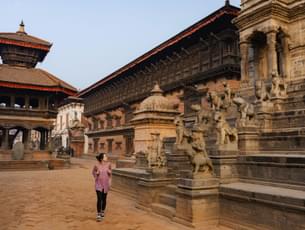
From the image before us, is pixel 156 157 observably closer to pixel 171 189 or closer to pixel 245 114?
pixel 171 189

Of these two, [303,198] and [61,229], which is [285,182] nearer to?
[303,198]

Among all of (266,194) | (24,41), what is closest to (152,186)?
(266,194)

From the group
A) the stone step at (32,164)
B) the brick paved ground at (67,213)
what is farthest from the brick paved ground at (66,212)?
the stone step at (32,164)

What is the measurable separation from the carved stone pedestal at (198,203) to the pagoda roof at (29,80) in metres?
23.7

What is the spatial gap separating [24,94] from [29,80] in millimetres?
1392

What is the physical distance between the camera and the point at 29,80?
94.4 ft

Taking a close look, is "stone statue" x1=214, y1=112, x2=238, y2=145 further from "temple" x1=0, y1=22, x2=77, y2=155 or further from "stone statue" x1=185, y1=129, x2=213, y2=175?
"temple" x1=0, y1=22, x2=77, y2=155

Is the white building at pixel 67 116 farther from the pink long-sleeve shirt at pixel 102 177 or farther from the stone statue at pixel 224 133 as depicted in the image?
the stone statue at pixel 224 133

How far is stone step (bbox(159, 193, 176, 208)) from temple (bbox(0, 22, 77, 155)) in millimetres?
21851

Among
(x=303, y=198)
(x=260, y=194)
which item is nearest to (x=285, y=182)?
(x=260, y=194)

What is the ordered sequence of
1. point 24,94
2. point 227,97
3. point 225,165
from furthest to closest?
point 24,94
point 227,97
point 225,165

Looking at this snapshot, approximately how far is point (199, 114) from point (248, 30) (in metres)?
6.28

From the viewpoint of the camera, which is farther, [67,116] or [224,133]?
[67,116]

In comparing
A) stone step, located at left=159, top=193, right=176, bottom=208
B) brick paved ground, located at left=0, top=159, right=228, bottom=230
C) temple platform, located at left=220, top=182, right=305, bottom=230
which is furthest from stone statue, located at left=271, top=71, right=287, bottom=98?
brick paved ground, located at left=0, top=159, right=228, bottom=230
